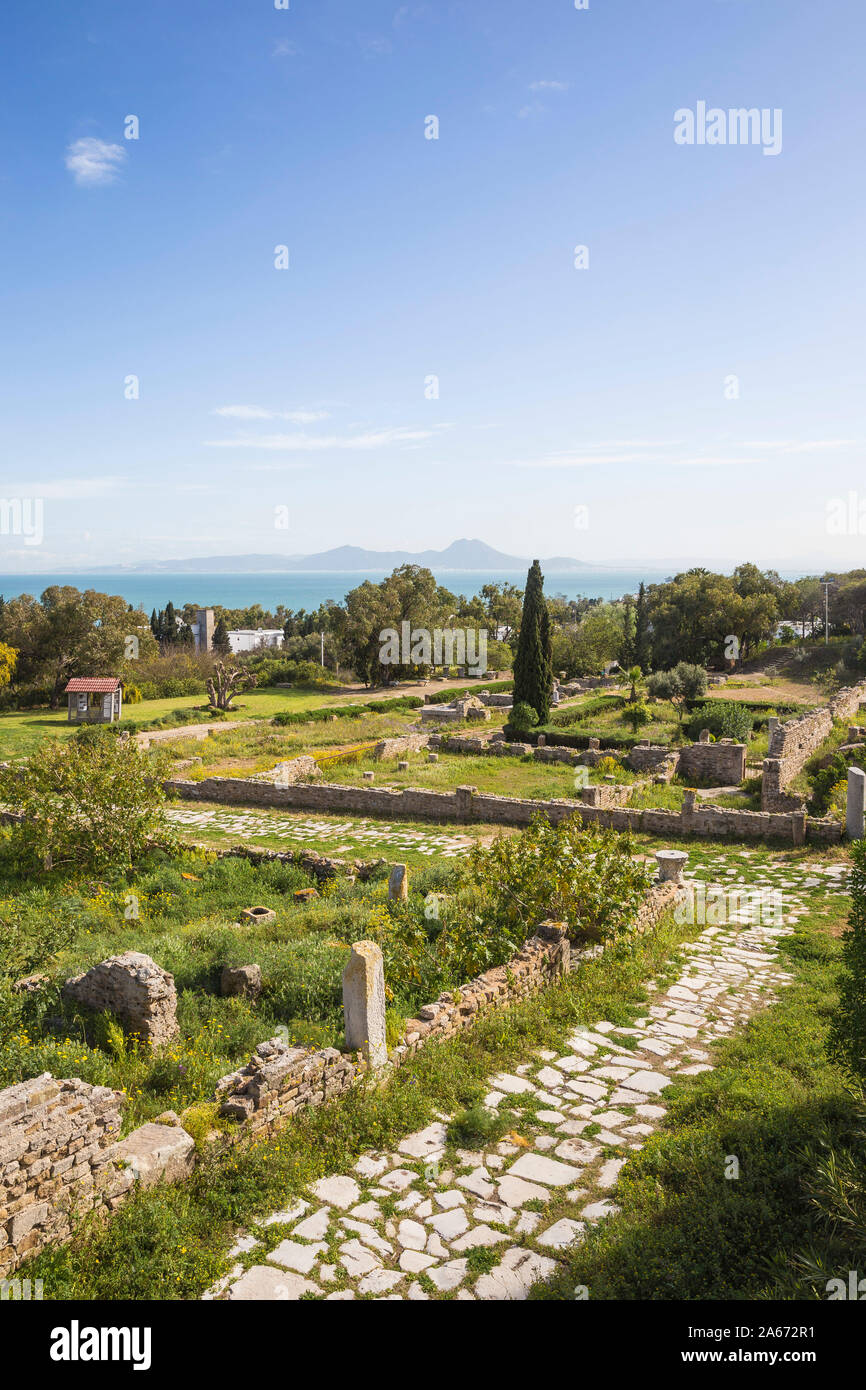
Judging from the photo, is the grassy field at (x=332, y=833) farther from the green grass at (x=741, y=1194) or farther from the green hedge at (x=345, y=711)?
the green hedge at (x=345, y=711)

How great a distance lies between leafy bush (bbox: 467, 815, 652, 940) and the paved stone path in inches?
72.3

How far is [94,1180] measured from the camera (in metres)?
5.61

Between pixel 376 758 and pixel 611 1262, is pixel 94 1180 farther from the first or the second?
pixel 376 758

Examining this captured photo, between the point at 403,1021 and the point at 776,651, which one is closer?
the point at 403,1021

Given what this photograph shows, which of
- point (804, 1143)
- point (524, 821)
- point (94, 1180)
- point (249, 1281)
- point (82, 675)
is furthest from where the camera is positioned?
point (82, 675)

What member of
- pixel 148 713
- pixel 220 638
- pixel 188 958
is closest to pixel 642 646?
pixel 148 713

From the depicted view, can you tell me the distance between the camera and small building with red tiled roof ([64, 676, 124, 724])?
4131cm

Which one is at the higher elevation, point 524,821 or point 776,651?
point 776,651

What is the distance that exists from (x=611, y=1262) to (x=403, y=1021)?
3.56 metres

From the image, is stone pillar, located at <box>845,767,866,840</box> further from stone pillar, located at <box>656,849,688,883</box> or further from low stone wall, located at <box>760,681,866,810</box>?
stone pillar, located at <box>656,849,688,883</box>

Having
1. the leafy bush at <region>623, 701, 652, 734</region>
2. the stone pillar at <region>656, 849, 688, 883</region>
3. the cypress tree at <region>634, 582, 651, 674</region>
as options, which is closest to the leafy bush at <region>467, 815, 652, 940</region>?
the stone pillar at <region>656, 849, 688, 883</region>

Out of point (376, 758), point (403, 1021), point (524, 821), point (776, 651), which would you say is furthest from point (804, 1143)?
point (776, 651)

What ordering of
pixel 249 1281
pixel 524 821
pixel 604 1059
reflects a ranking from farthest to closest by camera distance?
pixel 524 821, pixel 604 1059, pixel 249 1281

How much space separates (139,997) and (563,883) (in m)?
5.41
